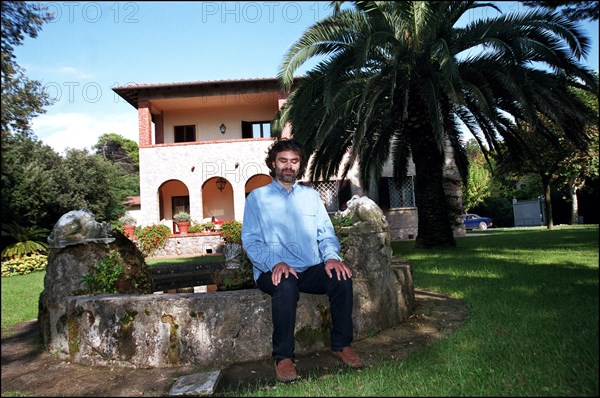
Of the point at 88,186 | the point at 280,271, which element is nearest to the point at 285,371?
the point at 280,271

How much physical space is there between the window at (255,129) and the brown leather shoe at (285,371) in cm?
1798

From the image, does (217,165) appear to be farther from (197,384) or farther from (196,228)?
(197,384)

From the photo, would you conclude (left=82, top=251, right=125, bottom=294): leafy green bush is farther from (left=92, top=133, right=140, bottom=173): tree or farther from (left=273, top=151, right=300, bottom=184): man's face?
(left=92, top=133, right=140, bottom=173): tree

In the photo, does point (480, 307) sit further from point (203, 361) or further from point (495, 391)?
point (203, 361)

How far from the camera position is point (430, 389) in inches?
88.3

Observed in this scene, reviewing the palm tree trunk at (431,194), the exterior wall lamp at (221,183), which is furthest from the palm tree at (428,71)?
the exterior wall lamp at (221,183)

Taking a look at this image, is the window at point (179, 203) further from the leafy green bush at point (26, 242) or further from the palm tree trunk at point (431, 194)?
the palm tree trunk at point (431, 194)

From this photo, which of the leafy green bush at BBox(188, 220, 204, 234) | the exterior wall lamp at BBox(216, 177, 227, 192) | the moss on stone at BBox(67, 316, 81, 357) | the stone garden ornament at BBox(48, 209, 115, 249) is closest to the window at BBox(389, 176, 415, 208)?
the exterior wall lamp at BBox(216, 177, 227, 192)

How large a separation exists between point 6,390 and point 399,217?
15.6 m

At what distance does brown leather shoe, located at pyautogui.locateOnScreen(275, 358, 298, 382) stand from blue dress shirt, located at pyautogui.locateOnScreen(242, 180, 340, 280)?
643 mm

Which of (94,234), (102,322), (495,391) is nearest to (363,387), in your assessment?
(495,391)

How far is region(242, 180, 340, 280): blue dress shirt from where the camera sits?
10.2ft

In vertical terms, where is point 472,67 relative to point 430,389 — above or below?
above

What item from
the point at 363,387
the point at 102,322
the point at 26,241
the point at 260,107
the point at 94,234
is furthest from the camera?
the point at 260,107
